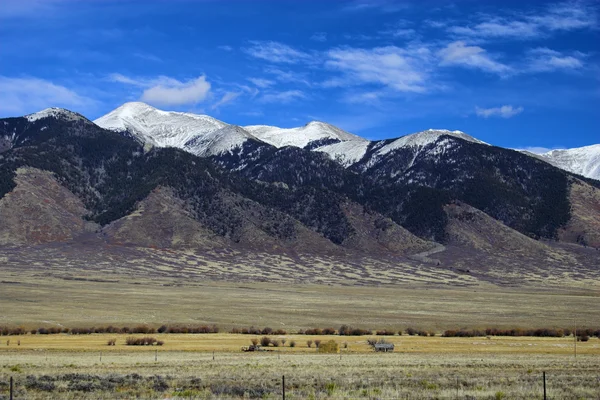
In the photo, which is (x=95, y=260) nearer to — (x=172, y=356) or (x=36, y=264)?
(x=36, y=264)

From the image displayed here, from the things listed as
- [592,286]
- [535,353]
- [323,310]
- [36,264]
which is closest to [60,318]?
[323,310]

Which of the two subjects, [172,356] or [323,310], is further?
[323,310]

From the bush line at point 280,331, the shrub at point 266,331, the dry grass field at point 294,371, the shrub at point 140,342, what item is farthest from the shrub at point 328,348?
the shrub at point 266,331

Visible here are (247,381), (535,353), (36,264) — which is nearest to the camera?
(247,381)

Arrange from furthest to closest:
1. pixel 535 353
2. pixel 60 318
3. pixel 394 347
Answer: pixel 60 318 < pixel 394 347 < pixel 535 353

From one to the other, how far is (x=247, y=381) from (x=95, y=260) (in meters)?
157

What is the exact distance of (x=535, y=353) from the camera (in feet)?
169

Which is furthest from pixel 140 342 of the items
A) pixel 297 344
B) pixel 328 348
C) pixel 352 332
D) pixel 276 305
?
pixel 276 305

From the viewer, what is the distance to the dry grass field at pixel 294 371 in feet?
94.1

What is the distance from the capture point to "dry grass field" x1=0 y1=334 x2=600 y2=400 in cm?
2867

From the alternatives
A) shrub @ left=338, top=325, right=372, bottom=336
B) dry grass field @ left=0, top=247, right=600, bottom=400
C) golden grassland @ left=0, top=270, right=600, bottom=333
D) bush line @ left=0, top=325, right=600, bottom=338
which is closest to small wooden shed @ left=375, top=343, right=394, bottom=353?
dry grass field @ left=0, top=247, right=600, bottom=400

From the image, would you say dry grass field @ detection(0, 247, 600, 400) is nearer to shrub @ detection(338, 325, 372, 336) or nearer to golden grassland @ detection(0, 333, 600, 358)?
golden grassland @ detection(0, 333, 600, 358)

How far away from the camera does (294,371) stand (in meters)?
36.2

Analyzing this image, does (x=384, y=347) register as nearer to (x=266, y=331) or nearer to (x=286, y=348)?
(x=286, y=348)
